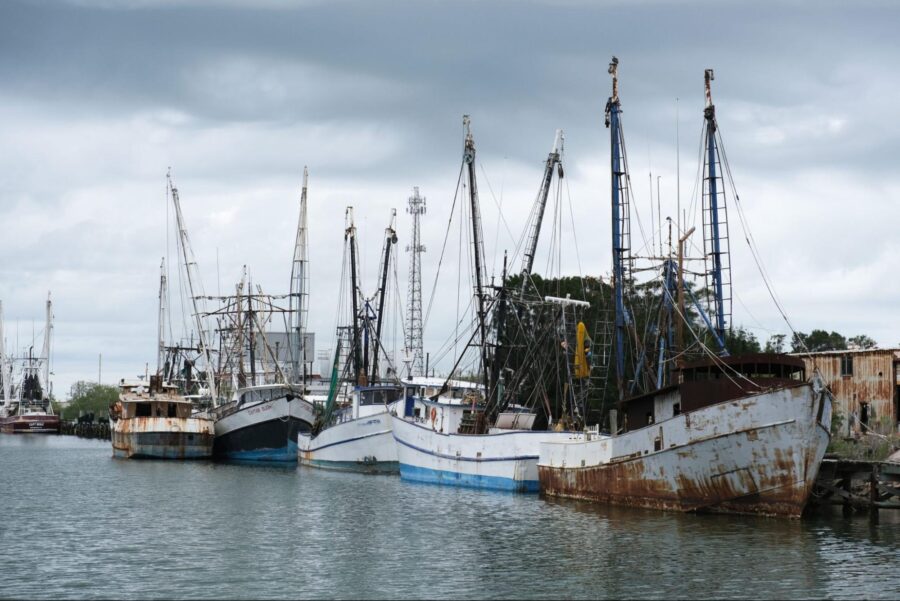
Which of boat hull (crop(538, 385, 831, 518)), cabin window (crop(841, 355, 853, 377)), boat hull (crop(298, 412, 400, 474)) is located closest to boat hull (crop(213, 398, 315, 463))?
boat hull (crop(298, 412, 400, 474))

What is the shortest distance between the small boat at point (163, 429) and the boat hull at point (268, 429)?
81.7 inches

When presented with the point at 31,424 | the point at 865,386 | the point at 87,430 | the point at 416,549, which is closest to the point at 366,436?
the point at 865,386

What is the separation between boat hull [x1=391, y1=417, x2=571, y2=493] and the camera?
5284 cm

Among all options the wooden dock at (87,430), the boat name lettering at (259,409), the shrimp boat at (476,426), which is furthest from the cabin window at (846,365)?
the wooden dock at (87,430)

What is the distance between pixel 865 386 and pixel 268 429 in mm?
41842

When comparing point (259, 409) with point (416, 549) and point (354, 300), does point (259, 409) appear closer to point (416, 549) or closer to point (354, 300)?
point (354, 300)

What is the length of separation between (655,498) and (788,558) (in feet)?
34.8

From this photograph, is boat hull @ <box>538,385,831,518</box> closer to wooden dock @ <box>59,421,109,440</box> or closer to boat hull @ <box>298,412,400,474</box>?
boat hull @ <box>298,412,400,474</box>

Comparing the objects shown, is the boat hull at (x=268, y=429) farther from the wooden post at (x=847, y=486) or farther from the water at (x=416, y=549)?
the wooden post at (x=847, y=486)

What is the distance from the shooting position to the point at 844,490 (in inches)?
1706

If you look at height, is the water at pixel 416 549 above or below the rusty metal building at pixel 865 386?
below

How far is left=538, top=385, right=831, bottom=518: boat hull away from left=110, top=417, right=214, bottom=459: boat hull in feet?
150

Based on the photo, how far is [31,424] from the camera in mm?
159875

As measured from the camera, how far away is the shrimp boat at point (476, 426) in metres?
53.1
